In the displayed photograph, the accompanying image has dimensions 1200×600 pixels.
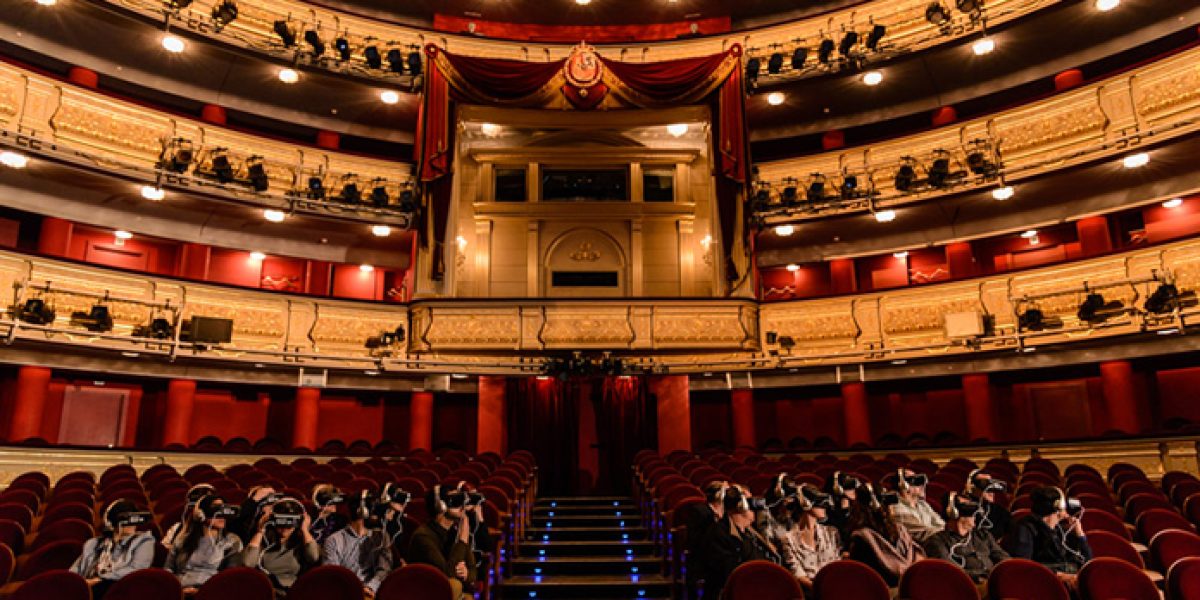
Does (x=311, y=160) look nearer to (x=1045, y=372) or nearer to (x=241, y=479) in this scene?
(x=241, y=479)

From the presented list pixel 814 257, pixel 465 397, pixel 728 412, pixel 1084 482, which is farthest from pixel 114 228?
pixel 1084 482

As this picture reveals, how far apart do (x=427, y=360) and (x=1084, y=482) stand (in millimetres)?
8623

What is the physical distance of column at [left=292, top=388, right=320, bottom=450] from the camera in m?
12.1

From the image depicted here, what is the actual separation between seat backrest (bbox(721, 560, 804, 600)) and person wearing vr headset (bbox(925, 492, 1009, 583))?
115 cm

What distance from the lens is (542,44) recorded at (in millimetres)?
14406

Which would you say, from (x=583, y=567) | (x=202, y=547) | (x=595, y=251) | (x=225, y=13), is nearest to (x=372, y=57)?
(x=225, y=13)

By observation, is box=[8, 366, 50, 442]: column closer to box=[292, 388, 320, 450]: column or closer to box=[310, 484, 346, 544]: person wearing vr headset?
box=[292, 388, 320, 450]: column

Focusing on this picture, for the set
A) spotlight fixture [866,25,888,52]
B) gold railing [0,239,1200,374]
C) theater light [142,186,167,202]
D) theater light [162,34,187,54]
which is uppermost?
spotlight fixture [866,25,888,52]

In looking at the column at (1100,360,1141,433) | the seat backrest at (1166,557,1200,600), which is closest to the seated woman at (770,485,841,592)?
the seat backrest at (1166,557,1200,600)

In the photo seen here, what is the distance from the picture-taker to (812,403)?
14.1m

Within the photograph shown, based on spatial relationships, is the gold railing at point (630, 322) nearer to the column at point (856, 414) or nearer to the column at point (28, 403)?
the column at point (28, 403)

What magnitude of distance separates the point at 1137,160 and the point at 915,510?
799cm

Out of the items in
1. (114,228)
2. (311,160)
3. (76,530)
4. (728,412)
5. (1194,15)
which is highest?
(1194,15)

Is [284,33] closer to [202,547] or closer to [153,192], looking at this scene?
[153,192]
